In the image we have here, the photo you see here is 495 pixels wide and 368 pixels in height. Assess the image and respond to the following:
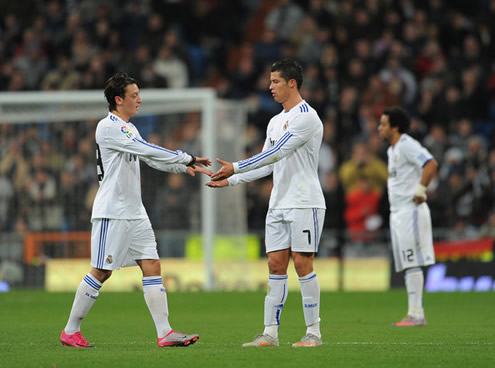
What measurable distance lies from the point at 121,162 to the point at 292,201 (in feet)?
4.97

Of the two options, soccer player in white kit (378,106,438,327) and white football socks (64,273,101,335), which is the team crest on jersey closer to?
white football socks (64,273,101,335)

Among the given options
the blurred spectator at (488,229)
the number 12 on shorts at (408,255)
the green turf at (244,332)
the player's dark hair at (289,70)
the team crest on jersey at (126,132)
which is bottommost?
the green turf at (244,332)

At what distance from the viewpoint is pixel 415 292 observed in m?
11.7

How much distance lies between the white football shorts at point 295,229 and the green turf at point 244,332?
868mm

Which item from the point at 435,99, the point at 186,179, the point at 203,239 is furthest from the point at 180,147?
the point at 435,99

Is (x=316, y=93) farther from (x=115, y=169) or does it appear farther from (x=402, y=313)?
(x=115, y=169)

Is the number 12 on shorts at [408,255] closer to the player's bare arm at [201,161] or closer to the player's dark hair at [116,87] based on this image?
the player's bare arm at [201,161]

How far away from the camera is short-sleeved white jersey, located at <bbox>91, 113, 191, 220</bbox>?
28.5ft

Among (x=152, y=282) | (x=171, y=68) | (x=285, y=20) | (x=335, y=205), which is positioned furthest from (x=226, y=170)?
(x=285, y=20)

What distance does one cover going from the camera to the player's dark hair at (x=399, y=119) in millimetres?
12148

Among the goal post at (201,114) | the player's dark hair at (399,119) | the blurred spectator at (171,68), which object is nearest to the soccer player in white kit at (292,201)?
the player's dark hair at (399,119)

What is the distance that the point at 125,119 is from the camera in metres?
8.95

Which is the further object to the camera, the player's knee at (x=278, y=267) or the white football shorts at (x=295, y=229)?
the player's knee at (x=278, y=267)

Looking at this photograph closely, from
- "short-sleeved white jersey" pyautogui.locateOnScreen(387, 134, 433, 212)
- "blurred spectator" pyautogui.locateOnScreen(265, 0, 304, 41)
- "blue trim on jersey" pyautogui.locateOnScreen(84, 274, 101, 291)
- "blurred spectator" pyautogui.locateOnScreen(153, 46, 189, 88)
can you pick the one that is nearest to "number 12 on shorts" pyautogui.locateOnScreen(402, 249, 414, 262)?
"short-sleeved white jersey" pyautogui.locateOnScreen(387, 134, 433, 212)
